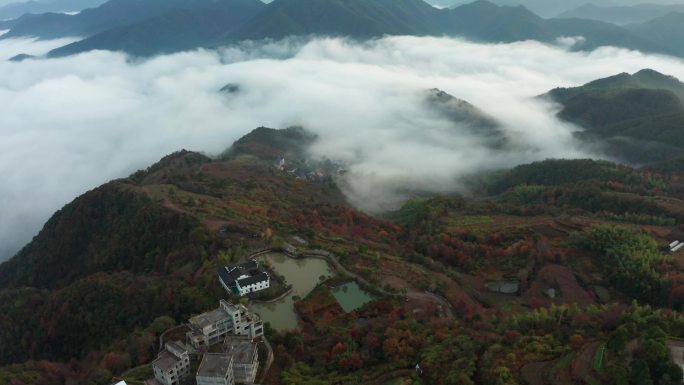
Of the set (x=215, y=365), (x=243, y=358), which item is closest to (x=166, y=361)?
(x=215, y=365)

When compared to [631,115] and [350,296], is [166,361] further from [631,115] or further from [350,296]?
[631,115]

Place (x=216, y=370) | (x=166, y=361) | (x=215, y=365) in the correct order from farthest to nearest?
1. (x=166, y=361)
2. (x=215, y=365)
3. (x=216, y=370)

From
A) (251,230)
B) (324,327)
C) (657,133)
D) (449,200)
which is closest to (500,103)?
(657,133)

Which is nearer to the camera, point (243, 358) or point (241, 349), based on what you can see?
point (243, 358)

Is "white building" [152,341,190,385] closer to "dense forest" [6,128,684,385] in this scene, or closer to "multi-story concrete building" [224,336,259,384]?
"dense forest" [6,128,684,385]

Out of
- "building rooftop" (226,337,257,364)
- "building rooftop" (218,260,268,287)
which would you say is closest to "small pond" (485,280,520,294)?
"building rooftop" (218,260,268,287)

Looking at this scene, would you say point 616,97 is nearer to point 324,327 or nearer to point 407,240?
point 407,240

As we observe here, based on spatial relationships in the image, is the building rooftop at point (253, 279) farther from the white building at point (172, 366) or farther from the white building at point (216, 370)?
the white building at point (216, 370)
